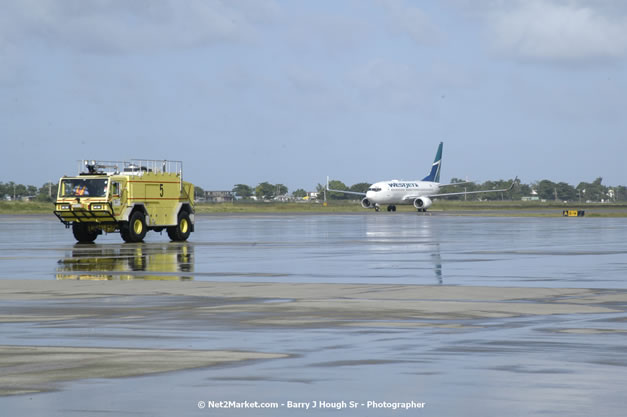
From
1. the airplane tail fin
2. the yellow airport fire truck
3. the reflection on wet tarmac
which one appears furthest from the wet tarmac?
the airplane tail fin

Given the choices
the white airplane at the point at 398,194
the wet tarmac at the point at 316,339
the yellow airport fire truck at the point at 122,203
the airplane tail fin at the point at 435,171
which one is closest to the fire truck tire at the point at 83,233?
the yellow airport fire truck at the point at 122,203

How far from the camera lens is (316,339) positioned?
12.0m

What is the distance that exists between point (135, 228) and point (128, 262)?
12.7m

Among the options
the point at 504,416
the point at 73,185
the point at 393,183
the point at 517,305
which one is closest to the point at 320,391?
the point at 504,416

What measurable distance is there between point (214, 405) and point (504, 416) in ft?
7.33

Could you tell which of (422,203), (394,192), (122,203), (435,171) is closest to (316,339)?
(122,203)

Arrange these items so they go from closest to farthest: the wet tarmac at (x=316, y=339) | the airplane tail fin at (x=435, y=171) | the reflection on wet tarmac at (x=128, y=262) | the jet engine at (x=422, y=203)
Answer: the wet tarmac at (x=316, y=339) < the reflection on wet tarmac at (x=128, y=262) < the jet engine at (x=422, y=203) < the airplane tail fin at (x=435, y=171)

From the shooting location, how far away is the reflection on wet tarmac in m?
23.4

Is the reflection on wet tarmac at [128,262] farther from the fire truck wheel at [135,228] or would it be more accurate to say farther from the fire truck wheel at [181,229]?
the fire truck wheel at [181,229]

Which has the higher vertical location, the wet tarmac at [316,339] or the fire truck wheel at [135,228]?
the fire truck wheel at [135,228]

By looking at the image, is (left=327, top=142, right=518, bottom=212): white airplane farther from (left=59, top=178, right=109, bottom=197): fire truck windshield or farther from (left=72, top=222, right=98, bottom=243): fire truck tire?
(left=59, top=178, right=109, bottom=197): fire truck windshield

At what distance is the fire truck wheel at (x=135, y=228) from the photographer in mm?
40438

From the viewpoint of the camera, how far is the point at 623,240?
1596 inches

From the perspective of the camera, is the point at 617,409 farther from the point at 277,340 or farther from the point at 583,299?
the point at 583,299
